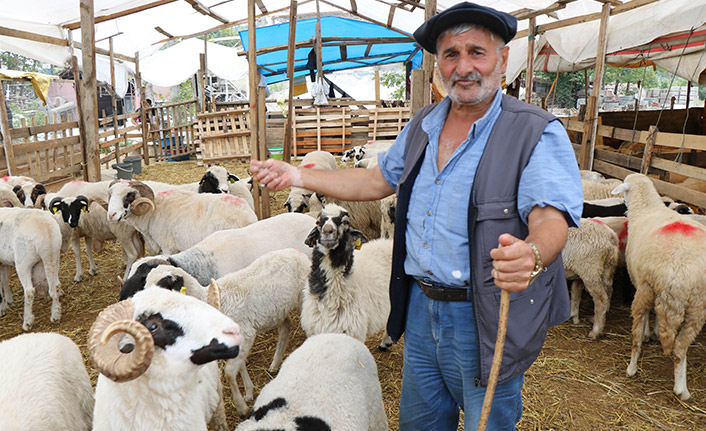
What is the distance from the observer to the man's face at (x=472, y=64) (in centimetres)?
175

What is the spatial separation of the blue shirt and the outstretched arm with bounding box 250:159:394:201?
350mm

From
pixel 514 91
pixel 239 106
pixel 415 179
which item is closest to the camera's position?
pixel 415 179

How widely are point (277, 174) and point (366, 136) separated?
50.0 ft

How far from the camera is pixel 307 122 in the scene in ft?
54.6

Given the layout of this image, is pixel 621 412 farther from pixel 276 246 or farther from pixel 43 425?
pixel 43 425

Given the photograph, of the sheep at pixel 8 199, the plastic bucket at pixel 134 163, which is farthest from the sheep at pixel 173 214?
the plastic bucket at pixel 134 163

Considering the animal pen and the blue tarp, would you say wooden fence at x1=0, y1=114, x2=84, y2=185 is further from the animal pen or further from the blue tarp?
the blue tarp

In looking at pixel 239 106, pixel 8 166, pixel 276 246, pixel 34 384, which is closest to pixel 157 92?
pixel 239 106

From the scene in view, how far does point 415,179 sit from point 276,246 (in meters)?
3.00

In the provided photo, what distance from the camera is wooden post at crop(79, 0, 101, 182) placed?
22.2 ft

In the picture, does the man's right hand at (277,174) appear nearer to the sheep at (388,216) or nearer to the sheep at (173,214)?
the sheep at (173,214)

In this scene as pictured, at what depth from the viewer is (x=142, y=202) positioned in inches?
216

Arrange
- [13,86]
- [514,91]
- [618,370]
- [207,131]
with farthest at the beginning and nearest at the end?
[13,86], [207,131], [514,91], [618,370]

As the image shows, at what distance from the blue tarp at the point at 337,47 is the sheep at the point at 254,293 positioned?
1275 centimetres
